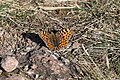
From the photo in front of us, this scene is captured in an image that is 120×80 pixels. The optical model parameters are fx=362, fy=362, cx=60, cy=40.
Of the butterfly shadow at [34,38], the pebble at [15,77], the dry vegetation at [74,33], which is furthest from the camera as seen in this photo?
the butterfly shadow at [34,38]

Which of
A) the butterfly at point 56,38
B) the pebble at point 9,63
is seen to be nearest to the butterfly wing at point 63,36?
the butterfly at point 56,38

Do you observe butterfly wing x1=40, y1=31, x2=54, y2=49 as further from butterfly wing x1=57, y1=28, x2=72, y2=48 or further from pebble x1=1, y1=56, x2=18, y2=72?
pebble x1=1, y1=56, x2=18, y2=72

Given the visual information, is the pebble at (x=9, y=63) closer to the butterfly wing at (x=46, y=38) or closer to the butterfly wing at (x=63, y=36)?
the butterfly wing at (x=46, y=38)

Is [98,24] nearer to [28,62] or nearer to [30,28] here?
[30,28]

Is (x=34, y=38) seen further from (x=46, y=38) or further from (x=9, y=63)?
(x=9, y=63)

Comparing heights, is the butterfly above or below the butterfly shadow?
above

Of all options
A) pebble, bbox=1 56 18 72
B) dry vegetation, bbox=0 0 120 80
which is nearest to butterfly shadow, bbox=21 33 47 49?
dry vegetation, bbox=0 0 120 80
